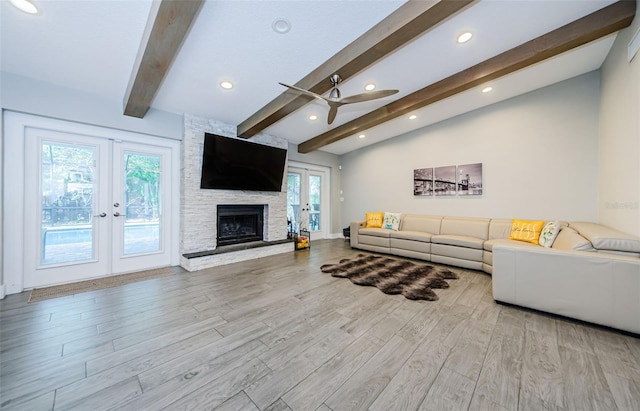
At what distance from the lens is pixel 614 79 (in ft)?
9.11

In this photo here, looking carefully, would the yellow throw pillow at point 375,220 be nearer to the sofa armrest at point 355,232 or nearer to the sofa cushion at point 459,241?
the sofa armrest at point 355,232

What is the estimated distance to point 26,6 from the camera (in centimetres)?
184

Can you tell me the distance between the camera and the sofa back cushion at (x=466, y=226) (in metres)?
4.20

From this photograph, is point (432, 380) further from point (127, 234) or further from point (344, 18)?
point (127, 234)

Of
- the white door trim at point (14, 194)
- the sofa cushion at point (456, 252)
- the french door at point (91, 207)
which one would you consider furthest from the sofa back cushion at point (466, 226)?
the white door trim at point (14, 194)

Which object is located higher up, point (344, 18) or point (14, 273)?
point (344, 18)

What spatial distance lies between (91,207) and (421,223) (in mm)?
6016

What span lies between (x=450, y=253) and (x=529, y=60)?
2.97 meters

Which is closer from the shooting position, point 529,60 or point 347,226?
point 529,60

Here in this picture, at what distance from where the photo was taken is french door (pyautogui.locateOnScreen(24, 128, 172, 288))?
298 cm

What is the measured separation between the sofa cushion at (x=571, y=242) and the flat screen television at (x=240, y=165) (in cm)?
472

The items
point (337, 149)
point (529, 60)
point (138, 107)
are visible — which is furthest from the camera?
point (337, 149)

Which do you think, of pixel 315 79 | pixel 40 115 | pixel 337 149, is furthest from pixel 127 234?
pixel 337 149

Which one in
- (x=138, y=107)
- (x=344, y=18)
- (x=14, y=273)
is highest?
(x=344, y=18)
